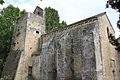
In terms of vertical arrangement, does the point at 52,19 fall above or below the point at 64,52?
above

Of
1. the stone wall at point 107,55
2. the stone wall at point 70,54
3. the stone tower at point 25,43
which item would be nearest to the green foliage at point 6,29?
the stone tower at point 25,43

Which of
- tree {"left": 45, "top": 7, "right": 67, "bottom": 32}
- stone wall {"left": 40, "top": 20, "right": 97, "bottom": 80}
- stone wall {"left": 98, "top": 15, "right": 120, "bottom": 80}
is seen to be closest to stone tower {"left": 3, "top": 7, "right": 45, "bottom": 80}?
stone wall {"left": 40, "top": 20, "right": 97, "bottom": 80}

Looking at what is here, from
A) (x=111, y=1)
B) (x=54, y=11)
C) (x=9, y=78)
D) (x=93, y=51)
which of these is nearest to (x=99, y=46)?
(x=93, y=51)

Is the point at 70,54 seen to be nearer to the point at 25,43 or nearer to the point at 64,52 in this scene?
the point at 64,52

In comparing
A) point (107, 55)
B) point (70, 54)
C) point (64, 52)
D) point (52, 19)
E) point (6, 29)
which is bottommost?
point (107, 55)

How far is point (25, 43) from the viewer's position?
86.5 ft

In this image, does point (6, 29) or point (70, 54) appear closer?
point (70, 54)

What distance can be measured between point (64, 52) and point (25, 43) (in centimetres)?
551

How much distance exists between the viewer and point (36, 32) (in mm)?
27906

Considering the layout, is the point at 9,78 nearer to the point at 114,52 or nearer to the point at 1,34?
the point at 1,34

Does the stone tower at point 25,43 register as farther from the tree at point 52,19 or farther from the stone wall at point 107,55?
the stone wall at point 107,55

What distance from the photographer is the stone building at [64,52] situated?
2108 centimetres

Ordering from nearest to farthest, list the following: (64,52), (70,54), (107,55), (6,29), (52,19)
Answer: (107,55) → (70,54) → (64,52) → (6,29) → (52,19)

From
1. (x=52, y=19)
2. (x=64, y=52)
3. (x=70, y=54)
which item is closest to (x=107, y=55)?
(x=70, y=54)
